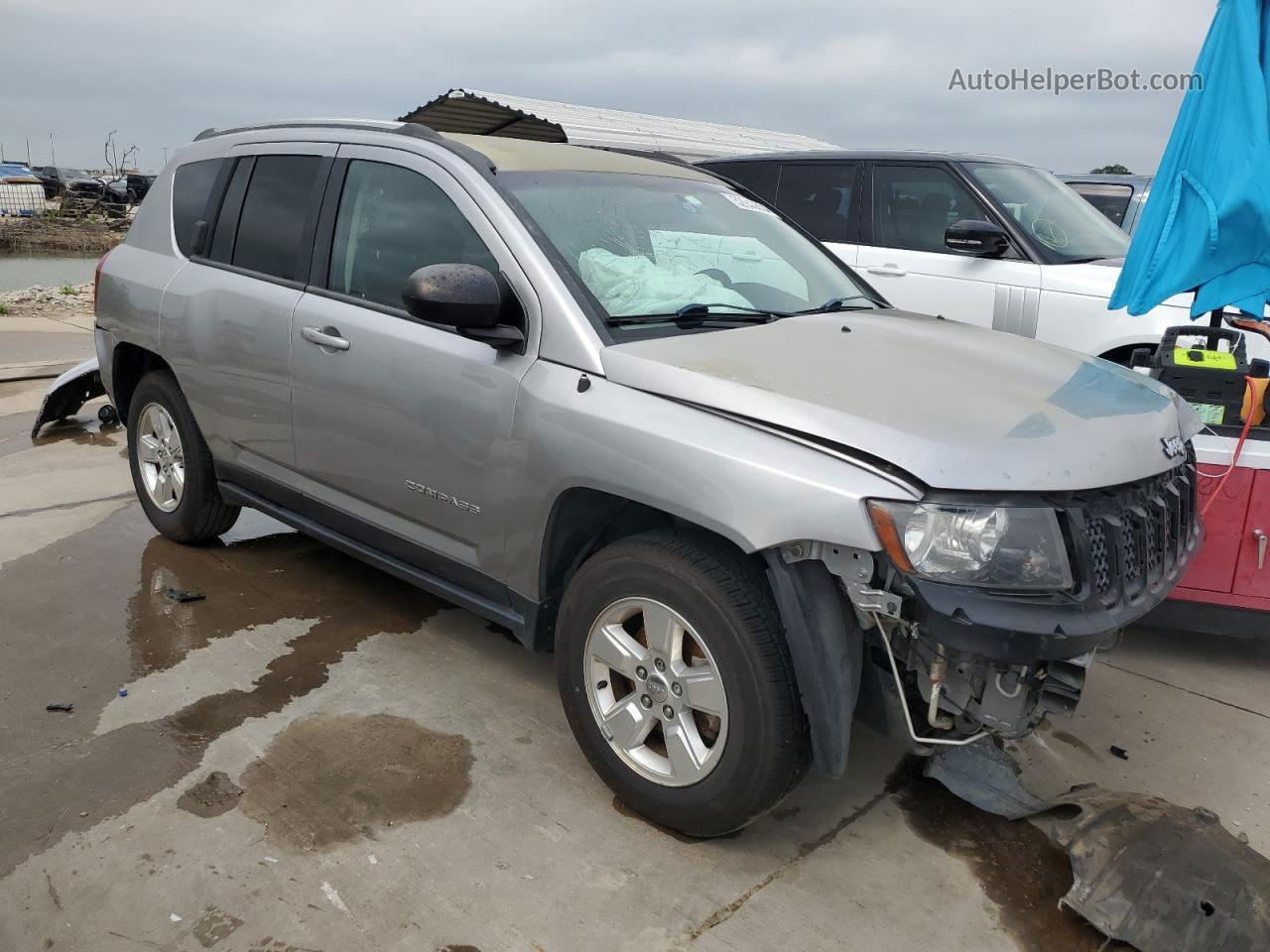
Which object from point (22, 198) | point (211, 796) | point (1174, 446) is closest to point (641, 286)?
point (1174, 446)

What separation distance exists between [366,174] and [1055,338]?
4.11 metres

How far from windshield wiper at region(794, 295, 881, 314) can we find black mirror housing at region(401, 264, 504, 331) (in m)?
1.09

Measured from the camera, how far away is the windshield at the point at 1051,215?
6215mm

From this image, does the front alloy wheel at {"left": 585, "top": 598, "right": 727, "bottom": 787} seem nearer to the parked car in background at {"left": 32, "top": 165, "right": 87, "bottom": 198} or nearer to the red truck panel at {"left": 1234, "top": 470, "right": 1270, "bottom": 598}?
the red truck panel at {"left": 1234, "top": 470, "right": 1270, "bottom": 598}

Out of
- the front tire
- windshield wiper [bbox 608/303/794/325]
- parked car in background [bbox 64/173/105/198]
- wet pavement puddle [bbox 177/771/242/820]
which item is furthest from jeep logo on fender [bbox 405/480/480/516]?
parked car in background [bbox 64/173/105/198]

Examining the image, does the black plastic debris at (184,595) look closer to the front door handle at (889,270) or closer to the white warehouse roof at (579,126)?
the front door handle at (889,270)

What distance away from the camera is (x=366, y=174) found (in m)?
3.69

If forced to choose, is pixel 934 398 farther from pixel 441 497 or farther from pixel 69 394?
pixel 69 394

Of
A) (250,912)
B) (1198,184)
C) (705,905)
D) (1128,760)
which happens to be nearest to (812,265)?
(1198,184)

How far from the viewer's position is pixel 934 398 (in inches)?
104

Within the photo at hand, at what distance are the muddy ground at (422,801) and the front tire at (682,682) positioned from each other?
203mm

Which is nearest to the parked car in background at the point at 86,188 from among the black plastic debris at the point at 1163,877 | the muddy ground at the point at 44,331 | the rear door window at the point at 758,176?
the muddy ground at the point at 44,331

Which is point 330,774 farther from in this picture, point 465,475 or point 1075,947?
point 1075,947

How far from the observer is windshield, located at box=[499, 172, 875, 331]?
125 inches
